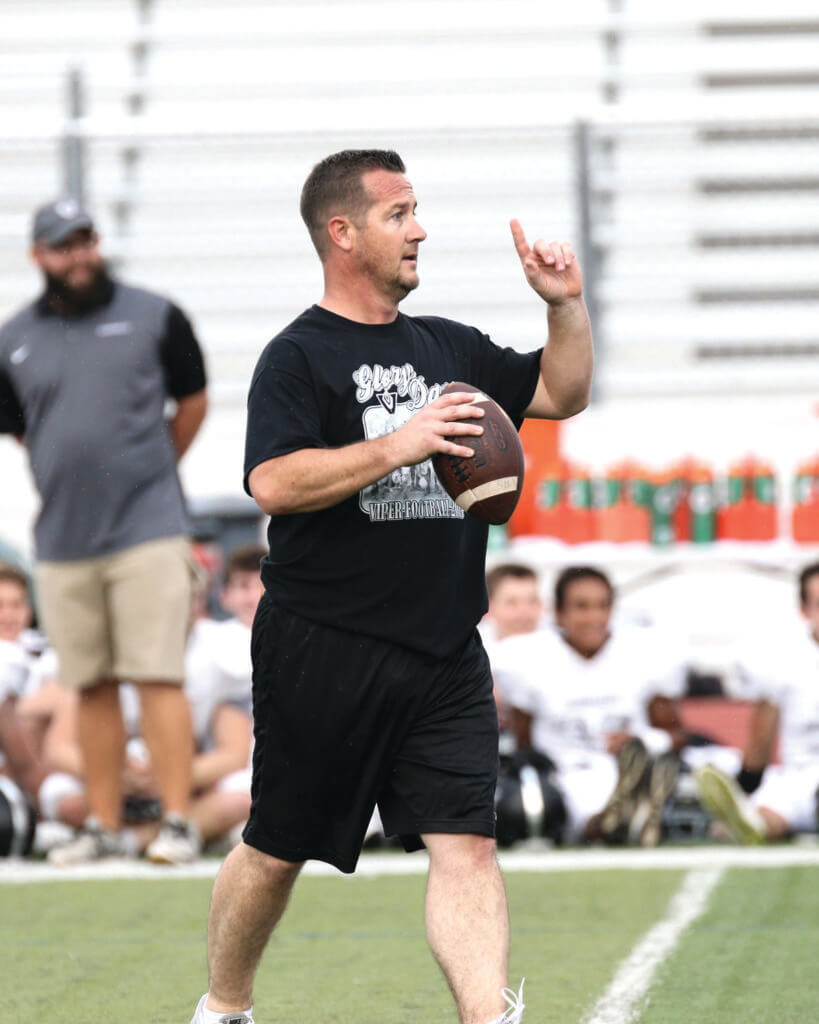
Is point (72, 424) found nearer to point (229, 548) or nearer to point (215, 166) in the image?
point (229, 548)

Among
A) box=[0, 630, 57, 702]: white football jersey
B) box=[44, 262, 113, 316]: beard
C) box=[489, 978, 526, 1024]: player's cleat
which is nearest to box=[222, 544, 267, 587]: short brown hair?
box=[0, 630, 57, 702]: white football jersey

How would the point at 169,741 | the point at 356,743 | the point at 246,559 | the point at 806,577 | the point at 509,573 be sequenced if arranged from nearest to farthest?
the point at 356,743 < the point at 169,741 < the point at 806,577 < the point at 246,559 < the point at 509,573

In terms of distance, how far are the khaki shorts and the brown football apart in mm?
3152

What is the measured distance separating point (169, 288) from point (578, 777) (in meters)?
5.69

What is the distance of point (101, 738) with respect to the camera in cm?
643

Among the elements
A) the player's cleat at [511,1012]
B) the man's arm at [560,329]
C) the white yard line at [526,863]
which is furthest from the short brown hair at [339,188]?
the white yard line at [526,863]

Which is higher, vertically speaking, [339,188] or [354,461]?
[339,188]

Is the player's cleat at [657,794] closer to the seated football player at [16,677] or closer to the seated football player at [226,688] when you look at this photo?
the seated football player at [226,688]

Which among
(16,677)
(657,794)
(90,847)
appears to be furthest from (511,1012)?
(16,677)

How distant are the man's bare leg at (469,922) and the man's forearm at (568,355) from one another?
2.82 feet

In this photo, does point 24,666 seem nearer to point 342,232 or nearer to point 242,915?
point 242,915

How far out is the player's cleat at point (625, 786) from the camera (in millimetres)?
6863

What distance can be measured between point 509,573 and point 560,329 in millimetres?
3998

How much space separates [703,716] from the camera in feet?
30.6
